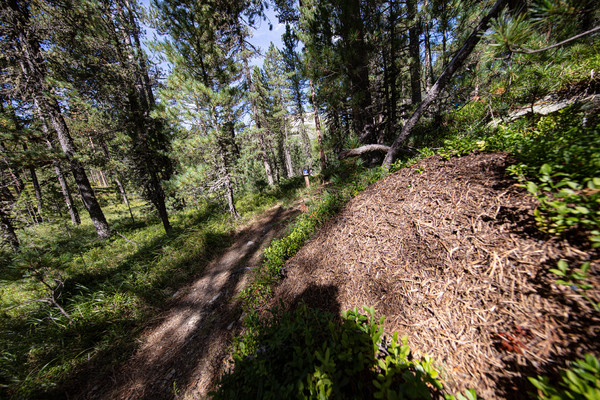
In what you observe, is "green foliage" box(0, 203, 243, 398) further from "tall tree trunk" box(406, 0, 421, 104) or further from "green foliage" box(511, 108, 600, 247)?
"tall tree trunk" box(406, 0, 421, 104)

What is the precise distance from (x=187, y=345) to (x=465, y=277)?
14.8 feet

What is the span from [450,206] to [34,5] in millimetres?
13415

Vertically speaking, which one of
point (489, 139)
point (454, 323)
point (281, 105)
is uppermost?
point (281, 105)

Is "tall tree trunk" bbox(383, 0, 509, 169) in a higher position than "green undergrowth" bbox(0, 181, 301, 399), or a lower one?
higher

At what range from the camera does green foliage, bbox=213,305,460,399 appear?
3.96ft

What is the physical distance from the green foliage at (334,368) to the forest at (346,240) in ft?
0.06

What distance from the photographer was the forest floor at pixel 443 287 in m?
1.23

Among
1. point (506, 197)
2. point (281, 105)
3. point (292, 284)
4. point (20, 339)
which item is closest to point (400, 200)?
point (506, 197)

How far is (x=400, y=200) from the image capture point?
8.96 ft

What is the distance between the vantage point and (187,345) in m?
3.50

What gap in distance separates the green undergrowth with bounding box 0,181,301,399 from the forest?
0.04 m

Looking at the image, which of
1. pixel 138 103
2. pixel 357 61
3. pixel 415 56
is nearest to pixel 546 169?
pixel 357 61

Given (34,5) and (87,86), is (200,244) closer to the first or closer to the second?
(87,86)

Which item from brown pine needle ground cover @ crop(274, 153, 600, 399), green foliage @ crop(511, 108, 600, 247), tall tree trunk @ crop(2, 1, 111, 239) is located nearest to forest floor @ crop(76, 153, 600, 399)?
brown pine needle ground cover @ crop(274, 153, 600, 399)
